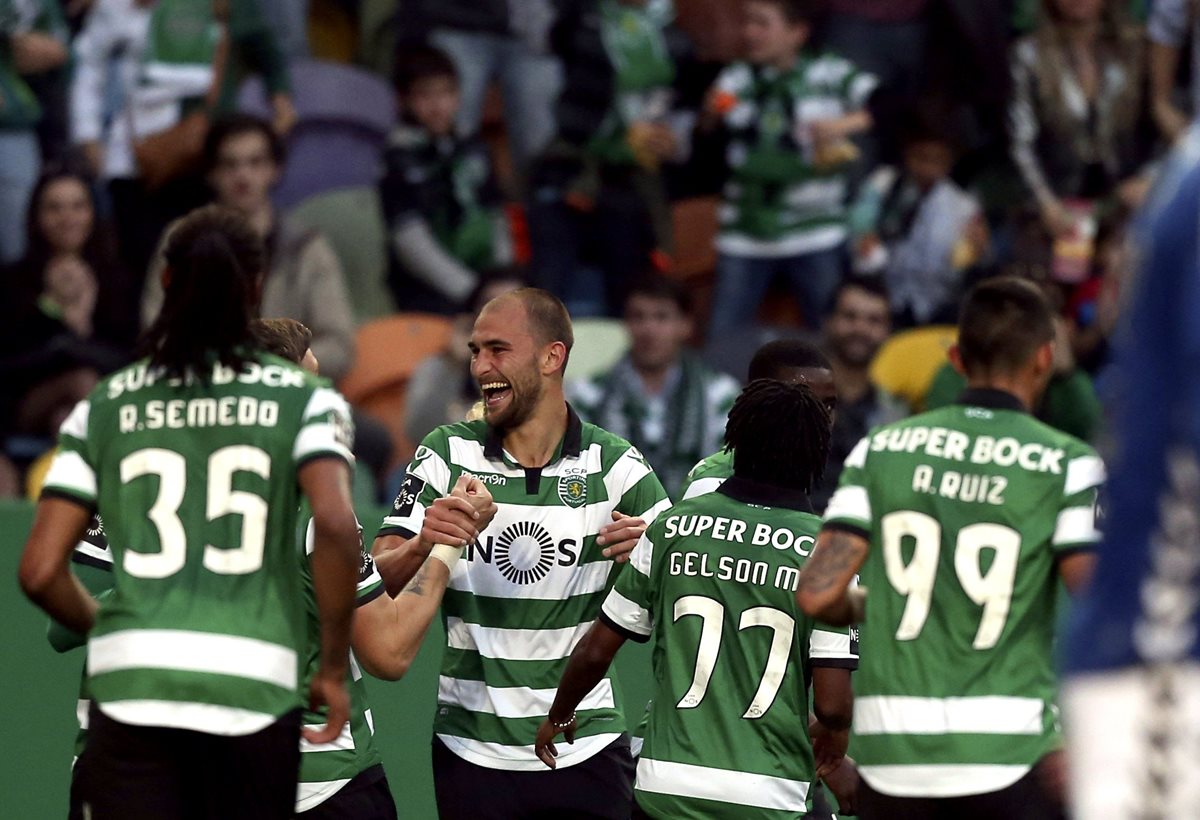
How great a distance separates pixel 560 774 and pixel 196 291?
2137 millimetres

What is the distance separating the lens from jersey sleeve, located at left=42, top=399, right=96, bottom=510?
4742 millimetres

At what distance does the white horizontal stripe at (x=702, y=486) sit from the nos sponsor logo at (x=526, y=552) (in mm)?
431

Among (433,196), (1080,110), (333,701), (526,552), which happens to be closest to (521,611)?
(526,552)

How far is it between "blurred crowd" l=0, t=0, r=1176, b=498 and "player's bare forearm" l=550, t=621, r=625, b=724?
411cm

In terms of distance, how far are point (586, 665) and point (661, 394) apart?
4.02m

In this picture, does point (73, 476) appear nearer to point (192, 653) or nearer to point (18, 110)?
point (192, 653)

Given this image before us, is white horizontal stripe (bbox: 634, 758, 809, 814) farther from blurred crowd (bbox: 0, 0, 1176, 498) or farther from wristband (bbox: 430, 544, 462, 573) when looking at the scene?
blurred crowd (bbox: 0, 0, 1176, 498)

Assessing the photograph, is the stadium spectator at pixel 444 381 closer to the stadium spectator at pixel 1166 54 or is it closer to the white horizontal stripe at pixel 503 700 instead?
the stadium spectator at pixel 1166 54

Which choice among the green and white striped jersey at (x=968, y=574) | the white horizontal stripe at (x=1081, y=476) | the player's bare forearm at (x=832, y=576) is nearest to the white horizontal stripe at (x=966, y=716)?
the green and white striped jersey at (x=968, y=574)

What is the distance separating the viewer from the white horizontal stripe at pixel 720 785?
18.1 ft

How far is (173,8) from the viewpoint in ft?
35.2

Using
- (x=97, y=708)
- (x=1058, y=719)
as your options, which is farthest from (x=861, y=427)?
(x=97, y=708)

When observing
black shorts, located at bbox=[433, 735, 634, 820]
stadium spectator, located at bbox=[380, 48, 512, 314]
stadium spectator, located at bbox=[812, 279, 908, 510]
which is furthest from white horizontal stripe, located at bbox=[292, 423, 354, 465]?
stadium spectator, located at bbox=[380, 48, 512, 314]

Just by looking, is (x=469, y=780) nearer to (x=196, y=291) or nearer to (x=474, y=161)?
(x=196, y=291)
